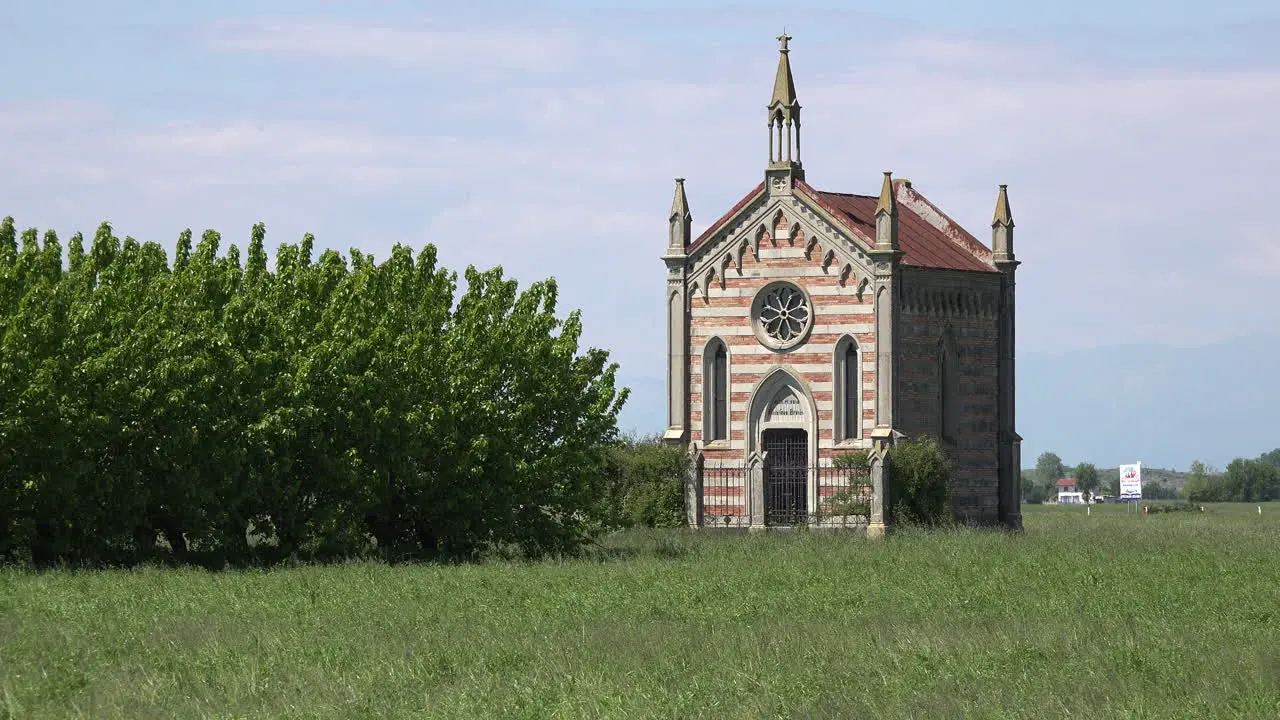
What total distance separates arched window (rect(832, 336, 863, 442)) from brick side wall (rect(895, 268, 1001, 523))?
1234 mm

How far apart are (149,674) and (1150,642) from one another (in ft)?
39.2

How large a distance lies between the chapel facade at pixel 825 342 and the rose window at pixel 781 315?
40 mm

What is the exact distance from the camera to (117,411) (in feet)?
119

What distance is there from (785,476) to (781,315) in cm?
451

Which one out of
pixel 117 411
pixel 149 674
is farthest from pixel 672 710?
pixel 117 411

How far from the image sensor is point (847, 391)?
52031 mm

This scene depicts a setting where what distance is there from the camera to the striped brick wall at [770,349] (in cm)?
5159

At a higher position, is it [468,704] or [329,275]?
[329,275]

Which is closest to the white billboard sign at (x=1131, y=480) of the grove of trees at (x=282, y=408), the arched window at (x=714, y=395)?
the arched window at (x=714, y=395)

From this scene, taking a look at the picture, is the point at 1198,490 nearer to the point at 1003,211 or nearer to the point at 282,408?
the point at 1003,211

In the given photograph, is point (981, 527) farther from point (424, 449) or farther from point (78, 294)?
point (78, 294)

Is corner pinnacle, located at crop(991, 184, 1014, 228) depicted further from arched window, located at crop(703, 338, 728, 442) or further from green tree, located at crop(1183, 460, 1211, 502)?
green tree, located at crop(1183, 460, 1211, 502)


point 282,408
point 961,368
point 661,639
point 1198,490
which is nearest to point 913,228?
point 961,368

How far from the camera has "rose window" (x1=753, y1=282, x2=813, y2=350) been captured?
52.5 m
